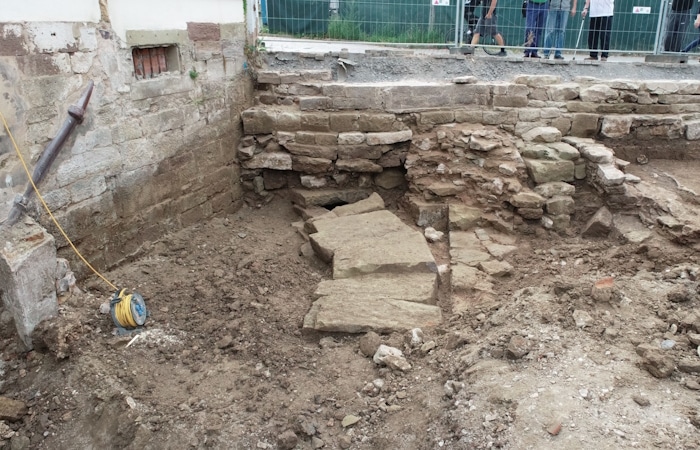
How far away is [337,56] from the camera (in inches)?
304

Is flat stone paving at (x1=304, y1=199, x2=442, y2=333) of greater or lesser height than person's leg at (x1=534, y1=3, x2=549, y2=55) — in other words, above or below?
below

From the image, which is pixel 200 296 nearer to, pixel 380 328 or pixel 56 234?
pixel 56 234

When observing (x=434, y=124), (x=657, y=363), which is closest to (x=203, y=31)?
(x=434, y=124)

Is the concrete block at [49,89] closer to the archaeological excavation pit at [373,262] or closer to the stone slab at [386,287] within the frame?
the archaeological excavation pit at [373,262]

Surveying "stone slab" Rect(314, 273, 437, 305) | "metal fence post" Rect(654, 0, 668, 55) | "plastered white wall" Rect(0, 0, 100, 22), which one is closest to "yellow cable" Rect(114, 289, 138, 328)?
"stone slab" Rect(314, 273, 437, 305)

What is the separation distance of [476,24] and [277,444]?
7438 millimetres

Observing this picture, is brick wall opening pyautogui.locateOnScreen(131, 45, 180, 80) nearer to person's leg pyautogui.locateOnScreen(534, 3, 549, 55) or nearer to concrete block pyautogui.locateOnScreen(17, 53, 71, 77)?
concrete block pyautogui.locateOnScreen(17, 53, 71, 77)

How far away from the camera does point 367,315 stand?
484 centimetres

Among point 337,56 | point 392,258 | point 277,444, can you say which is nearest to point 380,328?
point 392,258

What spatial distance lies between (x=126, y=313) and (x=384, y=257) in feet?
7.75

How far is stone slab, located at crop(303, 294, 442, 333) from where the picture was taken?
473cm

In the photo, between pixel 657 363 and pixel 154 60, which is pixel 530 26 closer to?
pixel 154 60

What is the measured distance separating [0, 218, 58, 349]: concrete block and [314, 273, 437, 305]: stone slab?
2152 millimetres

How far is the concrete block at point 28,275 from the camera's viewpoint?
13.5 ft
